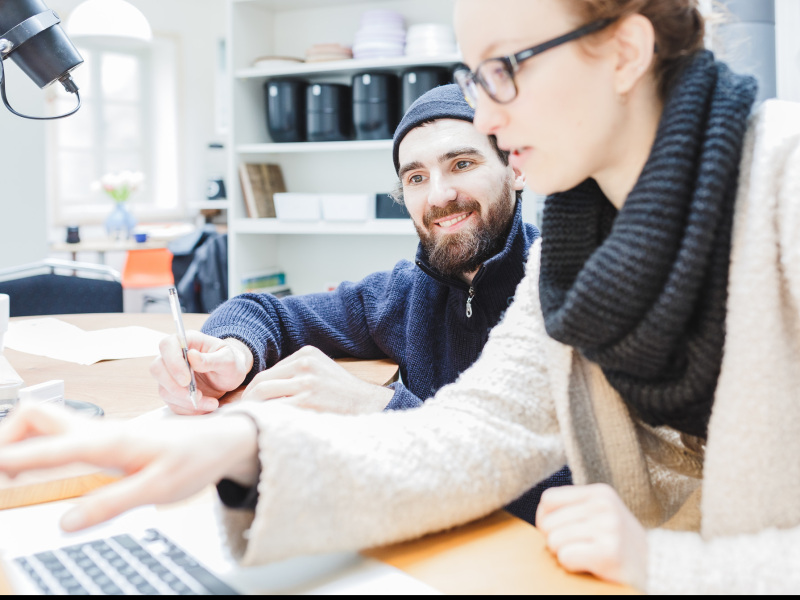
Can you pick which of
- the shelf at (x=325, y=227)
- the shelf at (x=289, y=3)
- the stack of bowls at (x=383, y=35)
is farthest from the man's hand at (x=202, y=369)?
the shelf at (x=289, y=3)

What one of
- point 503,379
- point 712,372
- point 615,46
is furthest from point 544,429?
point 615,46

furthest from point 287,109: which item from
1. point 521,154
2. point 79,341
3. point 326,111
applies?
point 521,154

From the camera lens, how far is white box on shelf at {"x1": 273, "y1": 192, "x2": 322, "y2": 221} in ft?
11.2

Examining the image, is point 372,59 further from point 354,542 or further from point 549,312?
point 354,542

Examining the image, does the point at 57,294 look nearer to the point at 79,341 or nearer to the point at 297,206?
the point at 79,341

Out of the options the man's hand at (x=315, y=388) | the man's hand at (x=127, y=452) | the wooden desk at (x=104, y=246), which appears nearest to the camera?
the man's hand at (x=127, y=452)

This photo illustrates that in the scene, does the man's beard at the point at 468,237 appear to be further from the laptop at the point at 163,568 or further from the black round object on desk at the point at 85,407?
the laptop at the point at 163,568

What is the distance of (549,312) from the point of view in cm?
80

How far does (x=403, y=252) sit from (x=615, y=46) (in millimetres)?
2749

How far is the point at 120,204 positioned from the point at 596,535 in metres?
5.24

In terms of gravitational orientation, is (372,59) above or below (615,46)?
above

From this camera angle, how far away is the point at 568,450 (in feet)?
2.74

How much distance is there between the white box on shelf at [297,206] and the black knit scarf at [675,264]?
2.72 m

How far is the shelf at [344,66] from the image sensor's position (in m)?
3.15
